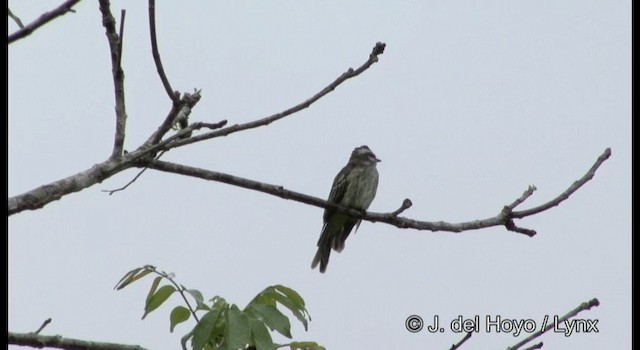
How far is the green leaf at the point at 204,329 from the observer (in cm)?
393

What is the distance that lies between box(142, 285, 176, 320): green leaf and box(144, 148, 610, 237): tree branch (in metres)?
0.60

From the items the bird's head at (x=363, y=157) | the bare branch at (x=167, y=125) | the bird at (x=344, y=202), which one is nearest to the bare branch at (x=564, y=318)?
the bare branch at (x=167, y=125)

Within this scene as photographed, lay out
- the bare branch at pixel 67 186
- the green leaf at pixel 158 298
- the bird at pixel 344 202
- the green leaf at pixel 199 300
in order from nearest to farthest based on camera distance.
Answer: the bare branch at pixel 67 186
the green leaf at pixel 199 300
the green leaf at pixel 158 298
the bird at pixel 344 202

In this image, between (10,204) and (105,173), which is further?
(105,173)

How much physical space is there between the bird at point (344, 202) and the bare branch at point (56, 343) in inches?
254

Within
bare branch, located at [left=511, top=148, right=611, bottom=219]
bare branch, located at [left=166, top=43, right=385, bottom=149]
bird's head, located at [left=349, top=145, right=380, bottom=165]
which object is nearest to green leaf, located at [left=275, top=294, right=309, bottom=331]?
bare branch, located at [left=166, top=43, right=385, bottom=149]

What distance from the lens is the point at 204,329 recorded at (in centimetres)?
401

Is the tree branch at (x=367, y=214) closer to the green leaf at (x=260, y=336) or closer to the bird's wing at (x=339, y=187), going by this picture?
the green leaf at (x=260, y=336)

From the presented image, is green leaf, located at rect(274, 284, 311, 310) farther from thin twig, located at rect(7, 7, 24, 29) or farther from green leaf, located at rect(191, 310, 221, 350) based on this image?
thin twig, located at rect(7, 7, 24, 29)

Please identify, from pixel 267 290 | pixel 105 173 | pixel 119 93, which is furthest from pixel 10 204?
pixel 267 290

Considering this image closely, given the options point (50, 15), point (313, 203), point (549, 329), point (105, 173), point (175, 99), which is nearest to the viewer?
point (50, 15)

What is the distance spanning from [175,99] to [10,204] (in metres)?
1.16

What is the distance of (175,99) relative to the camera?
4.13 m
